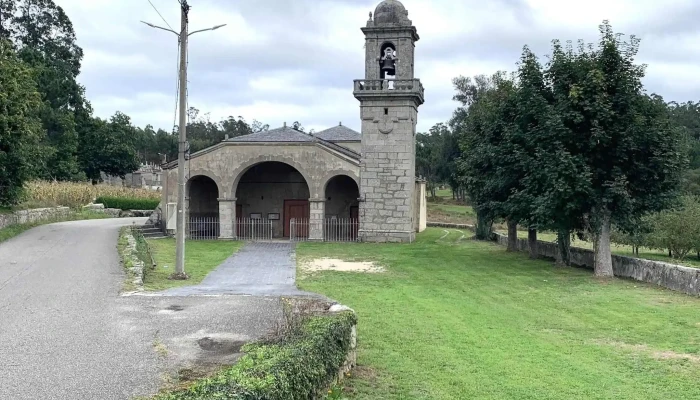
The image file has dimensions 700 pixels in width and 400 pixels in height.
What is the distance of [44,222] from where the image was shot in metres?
29.6

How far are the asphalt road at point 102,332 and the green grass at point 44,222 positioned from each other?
25.4ft

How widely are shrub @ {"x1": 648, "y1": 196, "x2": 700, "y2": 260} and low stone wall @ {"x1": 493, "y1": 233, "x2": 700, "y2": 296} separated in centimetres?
592

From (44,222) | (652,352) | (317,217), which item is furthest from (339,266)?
(44,222)

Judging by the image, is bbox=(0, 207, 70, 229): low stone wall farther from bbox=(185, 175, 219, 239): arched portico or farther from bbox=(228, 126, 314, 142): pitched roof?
bbox=(228, 126, 314, 142): pitched roof

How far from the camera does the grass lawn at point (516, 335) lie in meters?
7.98

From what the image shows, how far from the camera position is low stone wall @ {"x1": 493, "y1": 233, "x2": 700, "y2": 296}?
→ 49.4ft

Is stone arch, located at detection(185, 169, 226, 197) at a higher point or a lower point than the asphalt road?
higher

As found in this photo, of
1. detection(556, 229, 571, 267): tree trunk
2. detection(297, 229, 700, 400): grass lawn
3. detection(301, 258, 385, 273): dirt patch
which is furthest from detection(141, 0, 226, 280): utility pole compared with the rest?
detection(556, 229, 571, 267): tree trunk

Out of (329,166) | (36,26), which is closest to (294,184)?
(329,166)

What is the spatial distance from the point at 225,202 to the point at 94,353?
23.2 m

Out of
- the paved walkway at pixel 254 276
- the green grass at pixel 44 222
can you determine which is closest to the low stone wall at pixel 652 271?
the paved walkway at pixel 254 276

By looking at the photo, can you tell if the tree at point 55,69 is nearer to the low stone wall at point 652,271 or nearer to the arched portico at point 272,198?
the arched portico at point 272,198

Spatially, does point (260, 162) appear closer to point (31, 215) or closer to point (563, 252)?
point (31, 215)

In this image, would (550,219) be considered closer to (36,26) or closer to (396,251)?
(396,251)
